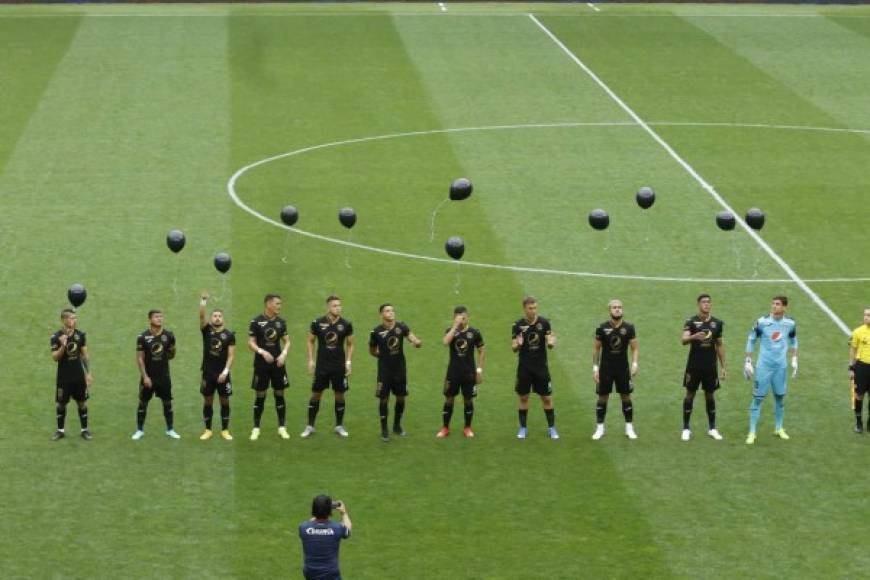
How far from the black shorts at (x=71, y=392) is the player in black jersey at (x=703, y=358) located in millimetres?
8051

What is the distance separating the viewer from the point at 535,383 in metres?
24.2

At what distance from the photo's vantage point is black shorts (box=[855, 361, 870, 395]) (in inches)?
953

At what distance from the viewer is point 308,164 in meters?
39.3

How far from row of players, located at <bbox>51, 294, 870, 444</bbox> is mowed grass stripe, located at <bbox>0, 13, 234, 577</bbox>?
0.84 meters

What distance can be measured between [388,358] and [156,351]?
10.2 feet

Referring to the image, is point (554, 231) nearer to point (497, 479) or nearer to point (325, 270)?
point (325, 270)

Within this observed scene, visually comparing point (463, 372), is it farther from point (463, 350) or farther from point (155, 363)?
point (155, 363)

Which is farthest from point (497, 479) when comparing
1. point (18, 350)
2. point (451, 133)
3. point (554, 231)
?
point (451, 133)

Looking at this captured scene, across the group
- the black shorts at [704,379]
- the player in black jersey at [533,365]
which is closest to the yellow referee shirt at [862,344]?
the black shorts at [704,379]

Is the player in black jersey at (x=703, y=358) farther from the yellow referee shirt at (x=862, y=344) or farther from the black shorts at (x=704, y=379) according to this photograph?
the yellow referee shirt at (x=862, y=344)

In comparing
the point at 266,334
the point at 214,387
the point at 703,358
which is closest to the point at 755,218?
the point at 703,358

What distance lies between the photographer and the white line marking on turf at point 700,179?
3040 centimetres

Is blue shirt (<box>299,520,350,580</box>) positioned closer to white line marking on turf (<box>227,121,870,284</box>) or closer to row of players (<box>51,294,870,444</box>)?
row of players (<box>51,294,870,444</box>)

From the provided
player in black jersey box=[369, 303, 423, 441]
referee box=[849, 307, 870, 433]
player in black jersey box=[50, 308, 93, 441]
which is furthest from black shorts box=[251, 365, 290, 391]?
referee box=[849, 307, 870, 433]
